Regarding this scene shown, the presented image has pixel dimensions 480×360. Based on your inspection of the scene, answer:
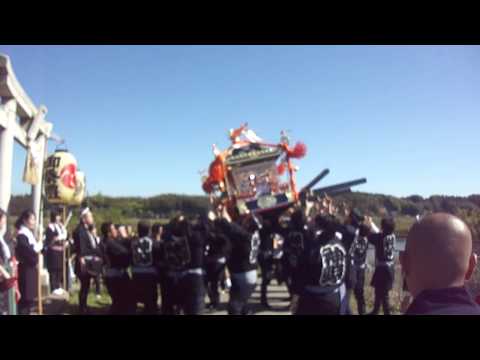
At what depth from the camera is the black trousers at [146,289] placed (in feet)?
15.1

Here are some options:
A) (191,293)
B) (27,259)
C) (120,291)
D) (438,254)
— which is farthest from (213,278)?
(438,254)

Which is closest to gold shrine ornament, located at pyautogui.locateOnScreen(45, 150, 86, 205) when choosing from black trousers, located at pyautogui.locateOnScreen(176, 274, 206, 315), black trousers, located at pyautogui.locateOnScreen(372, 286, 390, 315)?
black trousers, located at pyautogui.locateOnScreen(176, 274, 206, 315)

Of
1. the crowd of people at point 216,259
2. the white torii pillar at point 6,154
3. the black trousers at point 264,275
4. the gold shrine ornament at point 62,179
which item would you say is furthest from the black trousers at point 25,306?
the black trousers at point 264,275

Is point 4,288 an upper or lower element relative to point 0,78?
lower

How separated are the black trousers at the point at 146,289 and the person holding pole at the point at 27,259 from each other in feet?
3.63

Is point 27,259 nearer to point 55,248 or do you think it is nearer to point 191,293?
point 55,248

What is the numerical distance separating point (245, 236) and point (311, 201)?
6.42 feet

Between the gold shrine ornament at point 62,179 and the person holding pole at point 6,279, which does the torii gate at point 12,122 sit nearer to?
the gold shrine ornament at point 62,179

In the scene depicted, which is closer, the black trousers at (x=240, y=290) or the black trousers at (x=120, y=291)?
the black trousers at (x=240, y=290)

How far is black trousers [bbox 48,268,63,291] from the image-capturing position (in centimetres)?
623

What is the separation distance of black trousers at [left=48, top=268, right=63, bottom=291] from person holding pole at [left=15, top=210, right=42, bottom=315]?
55.7 inches
